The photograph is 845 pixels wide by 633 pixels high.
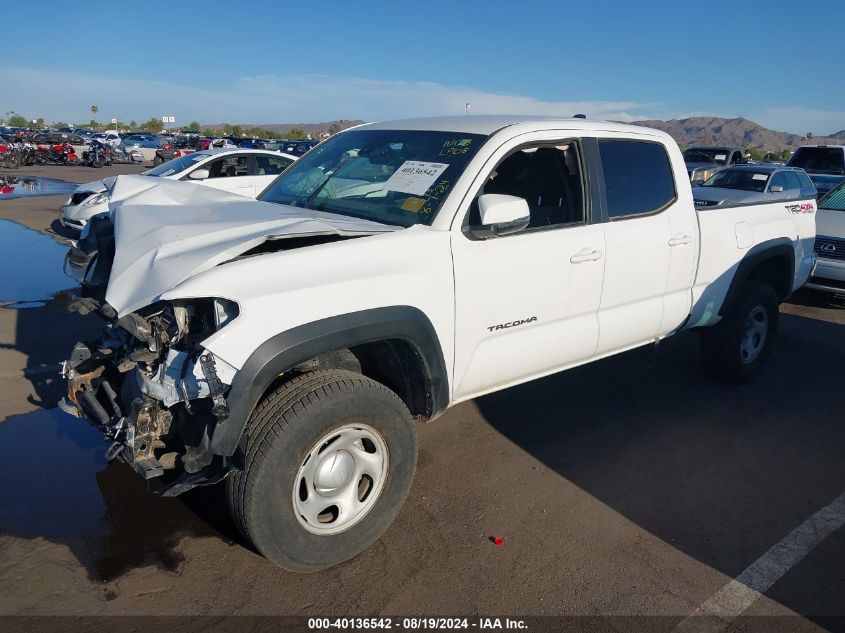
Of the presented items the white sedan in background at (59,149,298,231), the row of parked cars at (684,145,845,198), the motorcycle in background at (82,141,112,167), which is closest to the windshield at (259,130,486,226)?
the white sedan in background at (59,149,298,231)

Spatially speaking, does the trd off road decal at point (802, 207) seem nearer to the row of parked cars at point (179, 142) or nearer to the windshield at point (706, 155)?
the windshield at point (706, 155)

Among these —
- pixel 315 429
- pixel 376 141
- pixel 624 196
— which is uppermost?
pixel 376 141

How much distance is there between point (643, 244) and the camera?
4.34 m

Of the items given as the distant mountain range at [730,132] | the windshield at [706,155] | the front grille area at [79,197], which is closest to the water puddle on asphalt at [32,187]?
the front grille area at [79,197]

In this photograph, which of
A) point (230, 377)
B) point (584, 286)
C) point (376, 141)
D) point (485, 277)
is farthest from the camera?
point (376, 141)

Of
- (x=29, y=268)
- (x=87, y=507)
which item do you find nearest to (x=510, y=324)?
(x=87, y=507)

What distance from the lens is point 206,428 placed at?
2.74 m

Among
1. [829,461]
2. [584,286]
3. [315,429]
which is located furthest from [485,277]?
[829,461]

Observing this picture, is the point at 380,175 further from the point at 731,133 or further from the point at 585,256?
the point at 731,133

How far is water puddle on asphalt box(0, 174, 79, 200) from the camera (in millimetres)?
17812

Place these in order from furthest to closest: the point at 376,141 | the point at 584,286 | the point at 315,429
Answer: the point at 376,141 < the point at 584,286 < the point at 315,429

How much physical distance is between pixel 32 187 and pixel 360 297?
843 inches

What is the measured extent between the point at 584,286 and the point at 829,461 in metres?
2.09

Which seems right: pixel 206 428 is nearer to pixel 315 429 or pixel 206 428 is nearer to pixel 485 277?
pixel 315 429
